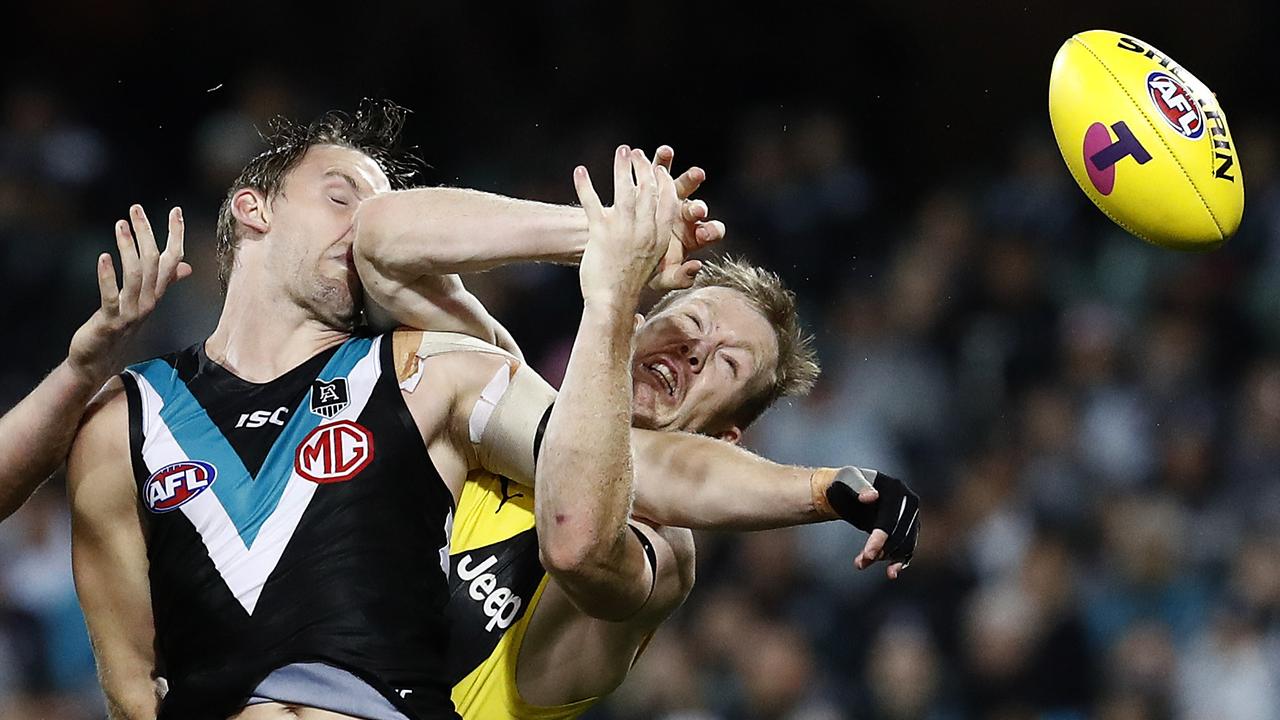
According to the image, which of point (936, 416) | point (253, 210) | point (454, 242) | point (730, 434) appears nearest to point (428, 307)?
point (454, 242)

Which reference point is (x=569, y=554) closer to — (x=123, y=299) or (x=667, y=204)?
(x=667, y=204)

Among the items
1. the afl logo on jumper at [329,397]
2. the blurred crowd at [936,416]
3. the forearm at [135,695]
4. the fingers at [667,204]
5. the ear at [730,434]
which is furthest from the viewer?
the blurred crowd at [936,416]

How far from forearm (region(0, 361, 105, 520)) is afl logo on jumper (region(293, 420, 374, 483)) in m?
0.47

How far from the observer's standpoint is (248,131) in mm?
8414

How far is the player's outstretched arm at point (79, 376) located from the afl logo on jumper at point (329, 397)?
369mm

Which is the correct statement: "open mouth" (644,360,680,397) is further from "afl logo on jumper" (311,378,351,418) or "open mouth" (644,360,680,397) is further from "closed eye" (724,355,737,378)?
"afl logo on jumper" (311,378,351,418)

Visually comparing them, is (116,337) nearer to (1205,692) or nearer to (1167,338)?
(1205,692)

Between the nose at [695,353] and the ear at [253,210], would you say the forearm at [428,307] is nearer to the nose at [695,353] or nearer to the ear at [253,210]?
the ear at [253,210]

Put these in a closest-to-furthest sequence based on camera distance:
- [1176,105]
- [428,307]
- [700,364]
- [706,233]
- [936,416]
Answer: [706,233], [428,307], [700,364], [1176,105], [936,416]

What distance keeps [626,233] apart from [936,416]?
5.32m

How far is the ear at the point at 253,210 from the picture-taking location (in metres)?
3.35

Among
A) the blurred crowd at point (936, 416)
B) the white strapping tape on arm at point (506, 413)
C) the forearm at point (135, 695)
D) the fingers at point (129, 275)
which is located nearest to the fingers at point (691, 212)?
the white strapping tape on arm at point (506, 413)

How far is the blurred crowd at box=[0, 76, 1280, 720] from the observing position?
690cm

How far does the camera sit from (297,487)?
115 inches
